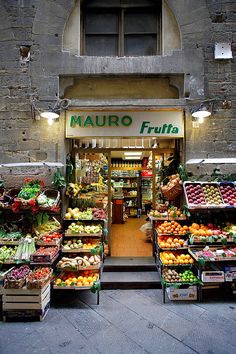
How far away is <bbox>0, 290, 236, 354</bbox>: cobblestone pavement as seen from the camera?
3.58 m

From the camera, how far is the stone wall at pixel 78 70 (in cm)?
627

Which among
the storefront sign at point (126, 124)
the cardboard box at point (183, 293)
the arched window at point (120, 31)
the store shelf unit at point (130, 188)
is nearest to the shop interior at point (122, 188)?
the store shelf unit at point (130, 188)

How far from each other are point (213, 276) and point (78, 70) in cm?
570

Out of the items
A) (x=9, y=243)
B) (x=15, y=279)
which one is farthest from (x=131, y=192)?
(x=15, y=279)

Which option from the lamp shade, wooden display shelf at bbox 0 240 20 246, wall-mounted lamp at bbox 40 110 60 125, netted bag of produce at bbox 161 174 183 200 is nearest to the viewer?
wooden display shelf at bbox 0 240 20 246

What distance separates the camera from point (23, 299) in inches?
171

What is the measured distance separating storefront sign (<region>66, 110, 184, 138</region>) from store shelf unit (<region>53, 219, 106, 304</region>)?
2.24 m

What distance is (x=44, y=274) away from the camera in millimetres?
4535

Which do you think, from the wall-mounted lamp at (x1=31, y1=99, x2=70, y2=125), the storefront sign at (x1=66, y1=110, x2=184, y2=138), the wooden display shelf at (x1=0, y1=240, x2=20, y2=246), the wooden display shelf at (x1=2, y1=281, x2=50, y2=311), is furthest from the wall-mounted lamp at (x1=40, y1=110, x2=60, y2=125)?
the wooden display shelf at (x1=2, y1=281, x2=50, y2=311)

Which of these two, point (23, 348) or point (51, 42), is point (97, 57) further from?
point (23, 348)

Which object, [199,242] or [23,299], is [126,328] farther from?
[199,242]

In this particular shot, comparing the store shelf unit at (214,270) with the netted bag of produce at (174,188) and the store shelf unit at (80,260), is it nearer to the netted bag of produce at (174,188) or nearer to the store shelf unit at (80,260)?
the netted bag of produce at (174,188)

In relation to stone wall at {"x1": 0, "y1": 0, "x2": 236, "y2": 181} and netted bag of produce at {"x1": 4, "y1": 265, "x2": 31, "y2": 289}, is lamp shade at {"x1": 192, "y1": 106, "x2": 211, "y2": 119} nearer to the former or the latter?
stone wall at {"x1": 0, "y1": 0, "x2": 236, "y2": 181}

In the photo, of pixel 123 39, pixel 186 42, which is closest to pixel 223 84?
pixel 186 42
